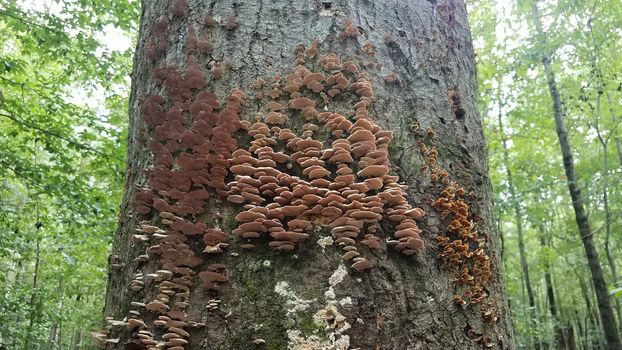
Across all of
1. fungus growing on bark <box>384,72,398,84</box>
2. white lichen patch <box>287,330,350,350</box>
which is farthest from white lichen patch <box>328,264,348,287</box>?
fungus growing on bark <box>384,72,398,84</box>

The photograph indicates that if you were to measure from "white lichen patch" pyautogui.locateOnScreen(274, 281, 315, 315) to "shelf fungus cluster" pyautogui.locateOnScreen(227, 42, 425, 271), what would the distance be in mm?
127

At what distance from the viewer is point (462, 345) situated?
156cm

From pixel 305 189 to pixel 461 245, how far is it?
625mm

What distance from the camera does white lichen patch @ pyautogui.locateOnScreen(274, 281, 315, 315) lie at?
4.70ft

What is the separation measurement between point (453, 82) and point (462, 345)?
1.15 m

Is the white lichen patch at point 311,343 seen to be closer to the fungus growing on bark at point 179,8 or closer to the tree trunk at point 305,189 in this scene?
the tree trunk at point 305,189

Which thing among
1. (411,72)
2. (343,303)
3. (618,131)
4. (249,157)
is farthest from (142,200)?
(618,131)

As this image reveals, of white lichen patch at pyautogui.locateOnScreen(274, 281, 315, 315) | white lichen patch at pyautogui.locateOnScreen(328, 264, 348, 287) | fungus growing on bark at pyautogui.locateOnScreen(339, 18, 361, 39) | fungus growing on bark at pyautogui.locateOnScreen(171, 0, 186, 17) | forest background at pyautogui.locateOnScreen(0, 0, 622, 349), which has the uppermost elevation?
forest background at pyautogui.locateOnScreen(0, 0, 622, 349)

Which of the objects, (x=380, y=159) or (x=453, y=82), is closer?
(x=380, y=159)

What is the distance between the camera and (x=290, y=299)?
1.45m

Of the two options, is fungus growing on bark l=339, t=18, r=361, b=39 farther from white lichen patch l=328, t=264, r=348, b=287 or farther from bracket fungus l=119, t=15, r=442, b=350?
white lichen patch l=328, t=264, r=348, b=287

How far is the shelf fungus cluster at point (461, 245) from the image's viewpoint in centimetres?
168

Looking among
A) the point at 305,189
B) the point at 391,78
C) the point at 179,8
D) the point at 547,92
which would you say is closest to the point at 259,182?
the point at 305,189

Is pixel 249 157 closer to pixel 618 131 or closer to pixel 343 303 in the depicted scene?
pixel 343 303
